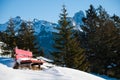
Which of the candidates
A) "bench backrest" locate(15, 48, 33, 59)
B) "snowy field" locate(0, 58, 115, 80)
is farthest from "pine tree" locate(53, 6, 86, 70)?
"snowy field" locate(0, 58, 115, 80)

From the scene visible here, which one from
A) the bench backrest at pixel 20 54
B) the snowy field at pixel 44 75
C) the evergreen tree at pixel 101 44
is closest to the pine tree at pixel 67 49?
the evergreen tree at pixel 101 44

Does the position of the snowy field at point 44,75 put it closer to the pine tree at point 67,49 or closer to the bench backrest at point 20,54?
the bench backrest at point 20,54

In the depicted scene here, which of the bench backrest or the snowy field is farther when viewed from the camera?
the bench backrest

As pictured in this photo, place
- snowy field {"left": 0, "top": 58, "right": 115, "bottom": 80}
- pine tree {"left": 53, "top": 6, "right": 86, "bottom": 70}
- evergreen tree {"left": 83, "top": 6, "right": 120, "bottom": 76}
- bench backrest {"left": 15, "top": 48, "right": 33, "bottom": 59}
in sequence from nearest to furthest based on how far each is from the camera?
snowy field {"left": 0, "top": 58, "right": 115, "bottom": 80} < bench backrest {"left": 15, "top": 48, "right": 33, "bottom": 59} < pine tree {"left": 53, "top": 6, "right": 86, "bottom": 70} < evergreen tree {"left": 83, "top": 6, "right": 120, "bottom": 76}

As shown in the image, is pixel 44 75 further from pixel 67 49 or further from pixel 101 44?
pixel 101 44

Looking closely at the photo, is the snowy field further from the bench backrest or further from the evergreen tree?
the evergreen tree

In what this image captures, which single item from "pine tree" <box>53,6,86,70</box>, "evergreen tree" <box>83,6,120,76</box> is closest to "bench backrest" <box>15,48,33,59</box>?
"pine tree" <box>53,6,86,70</box>

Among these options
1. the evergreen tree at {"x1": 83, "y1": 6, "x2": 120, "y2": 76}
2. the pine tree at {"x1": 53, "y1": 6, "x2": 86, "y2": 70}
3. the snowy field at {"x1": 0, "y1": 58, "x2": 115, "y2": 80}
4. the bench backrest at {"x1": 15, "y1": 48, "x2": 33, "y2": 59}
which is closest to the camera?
the snowy field at {"x1": 0, "y1": 58, "x2": 115, "y2": 80}

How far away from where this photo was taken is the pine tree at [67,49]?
4544 centimetres

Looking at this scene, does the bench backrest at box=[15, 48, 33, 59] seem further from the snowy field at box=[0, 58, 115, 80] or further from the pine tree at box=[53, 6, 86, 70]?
the pine tree at box=[53, 6, 86, 70]

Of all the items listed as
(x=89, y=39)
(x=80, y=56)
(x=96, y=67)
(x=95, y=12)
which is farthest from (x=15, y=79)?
(x=95, y=12)

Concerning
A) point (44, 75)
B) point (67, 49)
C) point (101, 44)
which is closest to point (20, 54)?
point (44, 75)

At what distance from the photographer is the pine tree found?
45438 millimetres

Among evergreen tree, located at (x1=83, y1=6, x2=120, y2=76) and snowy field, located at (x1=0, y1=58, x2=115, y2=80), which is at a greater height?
evergreen tree, located at (x1=83, y1=6, x2=120, y2=76)
